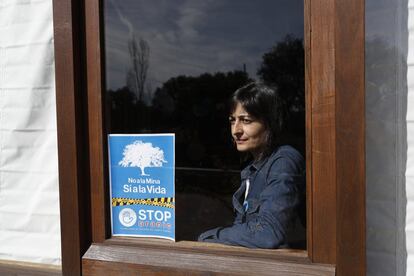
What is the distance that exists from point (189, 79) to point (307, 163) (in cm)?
56

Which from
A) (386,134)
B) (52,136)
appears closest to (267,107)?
(386,134)

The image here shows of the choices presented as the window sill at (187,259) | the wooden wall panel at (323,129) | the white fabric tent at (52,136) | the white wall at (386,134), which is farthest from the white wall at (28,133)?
the white wall at (386,134)

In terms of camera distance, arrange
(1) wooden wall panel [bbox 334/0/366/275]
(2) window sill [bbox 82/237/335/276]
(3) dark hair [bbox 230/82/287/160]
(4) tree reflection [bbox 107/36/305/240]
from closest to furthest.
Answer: (1) wooden wall panel [bbox 334/0/366/275], (2) window sill [bbox 82/237/335/276], (3) dark hair [bbox 230/82/287/160], (4) tree reflection [bbox 107/36/305/240]

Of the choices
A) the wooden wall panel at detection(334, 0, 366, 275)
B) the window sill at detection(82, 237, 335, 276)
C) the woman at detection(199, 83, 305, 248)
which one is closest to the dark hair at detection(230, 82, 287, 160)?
the woman at detection(199, 83, 305, 248)

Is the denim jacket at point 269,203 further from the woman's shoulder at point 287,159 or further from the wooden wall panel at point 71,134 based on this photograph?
the wooden wall panel at point 71,134

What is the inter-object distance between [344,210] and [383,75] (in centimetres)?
45

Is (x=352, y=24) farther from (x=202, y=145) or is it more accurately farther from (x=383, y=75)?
(x=202, y=145)

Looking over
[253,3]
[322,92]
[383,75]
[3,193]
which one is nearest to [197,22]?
[253,3]

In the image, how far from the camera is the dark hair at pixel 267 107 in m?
1.50

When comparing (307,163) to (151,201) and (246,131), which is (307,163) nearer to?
(246,131)

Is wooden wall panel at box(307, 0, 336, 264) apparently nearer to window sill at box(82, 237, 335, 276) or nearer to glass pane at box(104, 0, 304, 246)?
window sill at box(82, 237, 335, 276)

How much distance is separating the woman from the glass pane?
0.04m

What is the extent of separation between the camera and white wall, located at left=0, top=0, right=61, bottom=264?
1712 millimetres

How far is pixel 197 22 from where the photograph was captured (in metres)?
1.63
